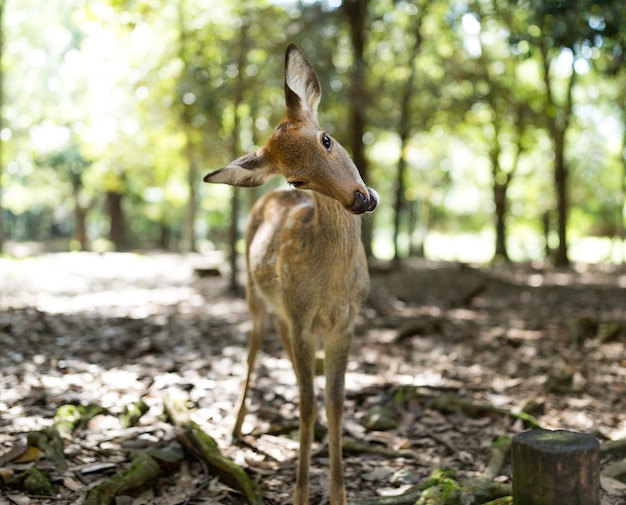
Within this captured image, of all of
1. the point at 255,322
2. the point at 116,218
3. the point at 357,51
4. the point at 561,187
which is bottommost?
the point at 255,322

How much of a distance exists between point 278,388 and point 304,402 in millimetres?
1831

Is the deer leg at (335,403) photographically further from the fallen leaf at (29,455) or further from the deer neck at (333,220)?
the fallen leaf at (29,455)

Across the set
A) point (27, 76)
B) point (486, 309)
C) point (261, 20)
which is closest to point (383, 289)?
point (486, 309)

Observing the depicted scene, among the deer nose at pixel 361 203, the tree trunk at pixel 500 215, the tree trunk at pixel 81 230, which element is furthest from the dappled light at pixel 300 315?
the tree trunk at pixel 81 230

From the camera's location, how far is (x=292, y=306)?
147 inches

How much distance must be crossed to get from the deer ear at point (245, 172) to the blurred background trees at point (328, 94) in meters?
2.08

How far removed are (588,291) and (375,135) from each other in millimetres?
8046

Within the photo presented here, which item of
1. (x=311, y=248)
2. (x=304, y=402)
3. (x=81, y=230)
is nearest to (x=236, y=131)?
(x=311, y=248)

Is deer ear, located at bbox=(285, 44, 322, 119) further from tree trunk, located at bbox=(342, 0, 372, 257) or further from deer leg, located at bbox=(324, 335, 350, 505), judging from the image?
tree trunk, located at bbox=(342, 0, 372, 257)

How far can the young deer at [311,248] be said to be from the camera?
3.07 m

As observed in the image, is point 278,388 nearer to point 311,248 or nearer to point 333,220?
point 311,248

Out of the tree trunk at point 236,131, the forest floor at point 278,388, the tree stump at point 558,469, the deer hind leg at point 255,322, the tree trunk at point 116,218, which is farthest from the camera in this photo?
the tree trunk at point 116,218

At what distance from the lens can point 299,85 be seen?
11.0ft

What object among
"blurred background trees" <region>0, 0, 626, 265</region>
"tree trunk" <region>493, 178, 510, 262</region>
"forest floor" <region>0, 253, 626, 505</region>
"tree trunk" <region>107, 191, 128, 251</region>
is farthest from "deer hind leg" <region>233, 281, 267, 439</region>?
"tree trunk" <region>107, 191, 128, 251</region>
